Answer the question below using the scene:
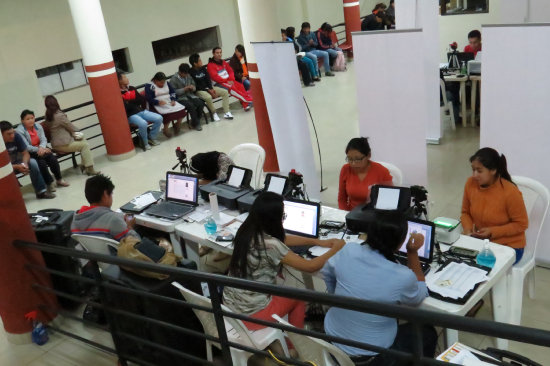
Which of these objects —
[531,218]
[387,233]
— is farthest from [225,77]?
[387,233]

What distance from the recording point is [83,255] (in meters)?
3.23

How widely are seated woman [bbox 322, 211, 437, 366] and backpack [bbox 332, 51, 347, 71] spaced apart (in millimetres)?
10683

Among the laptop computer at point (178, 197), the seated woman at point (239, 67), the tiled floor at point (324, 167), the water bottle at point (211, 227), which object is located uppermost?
the seated woman at point (239, 67)

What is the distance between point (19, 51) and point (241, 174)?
589 centimetres

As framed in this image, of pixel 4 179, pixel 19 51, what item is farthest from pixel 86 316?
pixel 19 51

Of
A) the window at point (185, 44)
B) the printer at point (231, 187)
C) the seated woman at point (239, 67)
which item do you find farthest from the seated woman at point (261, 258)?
the window at point (185, 44)

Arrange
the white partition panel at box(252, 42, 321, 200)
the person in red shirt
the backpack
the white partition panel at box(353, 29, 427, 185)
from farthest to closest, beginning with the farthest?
the backpack, the person in red shirt, the white partition panel at box(252, 42, 321, 200), the white partition panel at box(353, 29, 427, 185)

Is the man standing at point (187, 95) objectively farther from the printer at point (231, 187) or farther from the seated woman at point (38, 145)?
the printer at point (231, 187)

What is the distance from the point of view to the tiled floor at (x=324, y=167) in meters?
4.20

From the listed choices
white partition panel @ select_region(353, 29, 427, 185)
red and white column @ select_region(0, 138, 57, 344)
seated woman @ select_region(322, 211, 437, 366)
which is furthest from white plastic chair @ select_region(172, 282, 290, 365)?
white partition panel @ select_region(353, 29, 427, 185)

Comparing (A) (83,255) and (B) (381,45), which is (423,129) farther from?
(A) (83,255)

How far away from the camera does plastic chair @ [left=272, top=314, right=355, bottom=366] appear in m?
2.88

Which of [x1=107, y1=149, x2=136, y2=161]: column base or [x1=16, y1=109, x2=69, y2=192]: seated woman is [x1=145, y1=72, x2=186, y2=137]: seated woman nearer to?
[x1=107, y1=149, x2=136, y2=161]: column base

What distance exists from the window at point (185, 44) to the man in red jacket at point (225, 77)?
61.2 inches
